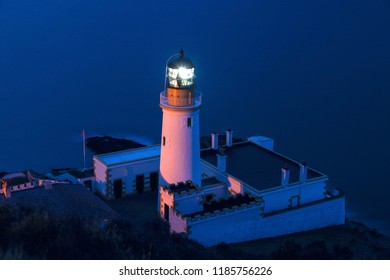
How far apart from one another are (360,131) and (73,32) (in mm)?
31740

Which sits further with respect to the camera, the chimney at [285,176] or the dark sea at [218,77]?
the dark sea at [218,77]

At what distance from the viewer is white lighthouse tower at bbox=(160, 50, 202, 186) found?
1694 centimetres

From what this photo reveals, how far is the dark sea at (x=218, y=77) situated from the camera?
3309 centimetres

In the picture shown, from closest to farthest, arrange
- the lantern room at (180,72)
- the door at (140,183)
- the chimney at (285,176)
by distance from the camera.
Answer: the lantern room at (180,72) → the chimney at (285,176) → the door at (140,183)

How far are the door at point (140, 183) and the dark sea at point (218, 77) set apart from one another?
35.3 feet

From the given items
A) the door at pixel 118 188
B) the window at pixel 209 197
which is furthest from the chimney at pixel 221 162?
the door at pixel 118 188

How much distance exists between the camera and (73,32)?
5584 cm

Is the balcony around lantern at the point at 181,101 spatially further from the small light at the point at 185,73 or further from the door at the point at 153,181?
the door at the point at 153,181

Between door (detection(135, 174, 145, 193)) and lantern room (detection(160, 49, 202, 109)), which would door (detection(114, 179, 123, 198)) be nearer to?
door (detection(135, 174, 145, 193))

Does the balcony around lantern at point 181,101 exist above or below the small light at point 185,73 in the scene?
below

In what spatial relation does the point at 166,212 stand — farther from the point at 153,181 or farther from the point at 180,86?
the point at 180,86

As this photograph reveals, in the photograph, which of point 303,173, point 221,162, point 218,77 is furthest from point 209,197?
point 218,77
